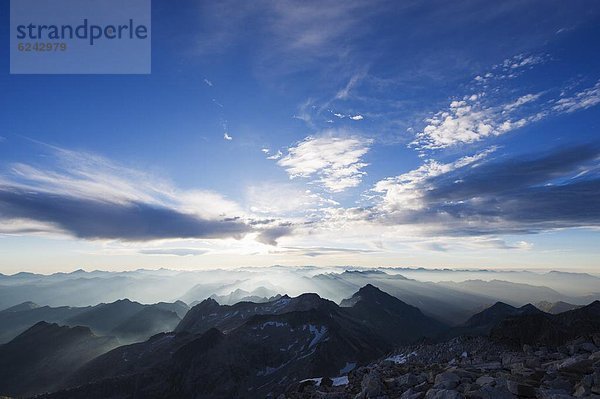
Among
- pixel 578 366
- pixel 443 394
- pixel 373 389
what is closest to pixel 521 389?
pixel 443 394

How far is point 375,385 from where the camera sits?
2219cm

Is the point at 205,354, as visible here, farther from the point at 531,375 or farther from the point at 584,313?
the point at 531,375

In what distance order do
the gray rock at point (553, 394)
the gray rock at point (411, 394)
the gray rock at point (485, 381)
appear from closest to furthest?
the gray rock at point (553, 394) < the gray rock at point (485, 381) < the gray rock at point (411, 394)

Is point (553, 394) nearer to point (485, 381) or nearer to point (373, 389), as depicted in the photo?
point (485, 381)

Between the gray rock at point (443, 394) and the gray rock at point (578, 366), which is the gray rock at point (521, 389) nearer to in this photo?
the gray rock at point (443, 394)

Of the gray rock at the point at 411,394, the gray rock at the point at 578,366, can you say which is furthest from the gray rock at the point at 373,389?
the gray rock at the point at 578,366

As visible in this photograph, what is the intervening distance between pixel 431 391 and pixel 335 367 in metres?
187

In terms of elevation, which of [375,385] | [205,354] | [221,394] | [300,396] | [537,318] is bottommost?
[221,394]

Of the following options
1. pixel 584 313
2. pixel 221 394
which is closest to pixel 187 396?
pixel 221 394

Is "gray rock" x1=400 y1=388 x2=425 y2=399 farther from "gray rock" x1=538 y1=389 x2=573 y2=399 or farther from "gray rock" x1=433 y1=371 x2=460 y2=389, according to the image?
"gray rock" x1=538 y1=389 x2=573 y2=399

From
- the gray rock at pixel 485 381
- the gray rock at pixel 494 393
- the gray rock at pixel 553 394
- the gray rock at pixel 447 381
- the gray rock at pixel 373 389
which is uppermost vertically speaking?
the gray rock at pixel 553 394

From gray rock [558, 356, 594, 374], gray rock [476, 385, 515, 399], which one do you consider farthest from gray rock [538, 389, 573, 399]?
gray rock [558, 356, 594, 374]

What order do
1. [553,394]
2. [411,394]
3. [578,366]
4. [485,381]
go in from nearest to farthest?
[553,394] → [485,381] → [578,366] → [411,394]

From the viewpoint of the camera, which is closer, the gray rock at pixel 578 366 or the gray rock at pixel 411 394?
the gray rock at pixel 578 366
